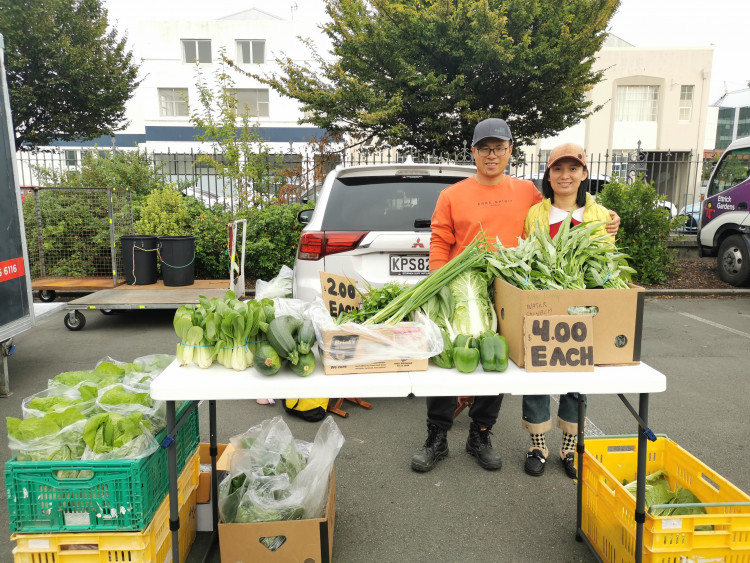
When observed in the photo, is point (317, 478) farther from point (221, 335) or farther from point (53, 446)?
point (53, 446)

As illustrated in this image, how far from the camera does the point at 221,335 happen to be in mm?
2252

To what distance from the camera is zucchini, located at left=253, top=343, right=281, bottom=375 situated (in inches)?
84.7

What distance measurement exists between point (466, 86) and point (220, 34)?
2705 cm

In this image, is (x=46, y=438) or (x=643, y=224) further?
(x=643, y=224)

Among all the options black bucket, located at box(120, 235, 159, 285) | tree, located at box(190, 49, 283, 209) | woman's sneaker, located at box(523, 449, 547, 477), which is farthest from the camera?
tree, located at box(190, 49, 283, 209)

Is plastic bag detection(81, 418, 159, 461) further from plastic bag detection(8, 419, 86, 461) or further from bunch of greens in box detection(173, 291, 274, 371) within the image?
bunch of greens in box detection(173, 291, 274, 371)

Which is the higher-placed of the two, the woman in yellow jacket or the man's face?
the man's face

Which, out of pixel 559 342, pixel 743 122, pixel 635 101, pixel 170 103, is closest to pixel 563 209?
pixel 559 342

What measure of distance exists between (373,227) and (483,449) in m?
1.87

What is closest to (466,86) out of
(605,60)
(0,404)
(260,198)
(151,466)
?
(260,198)

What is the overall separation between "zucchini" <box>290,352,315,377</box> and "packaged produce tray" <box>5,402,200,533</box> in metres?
0.72

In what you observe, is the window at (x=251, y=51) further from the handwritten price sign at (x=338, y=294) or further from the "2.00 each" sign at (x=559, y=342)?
A: the "2.00 each" sign at (x=559, y=342)

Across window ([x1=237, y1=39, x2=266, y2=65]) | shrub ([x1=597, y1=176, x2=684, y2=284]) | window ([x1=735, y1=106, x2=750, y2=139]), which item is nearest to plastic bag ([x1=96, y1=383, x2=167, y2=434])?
shrub ([x1=597, y1=176, x2=684, y2=284])

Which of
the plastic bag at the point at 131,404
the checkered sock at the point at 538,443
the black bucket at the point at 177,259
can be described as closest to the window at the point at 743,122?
the black bucket at the point at 177,259
